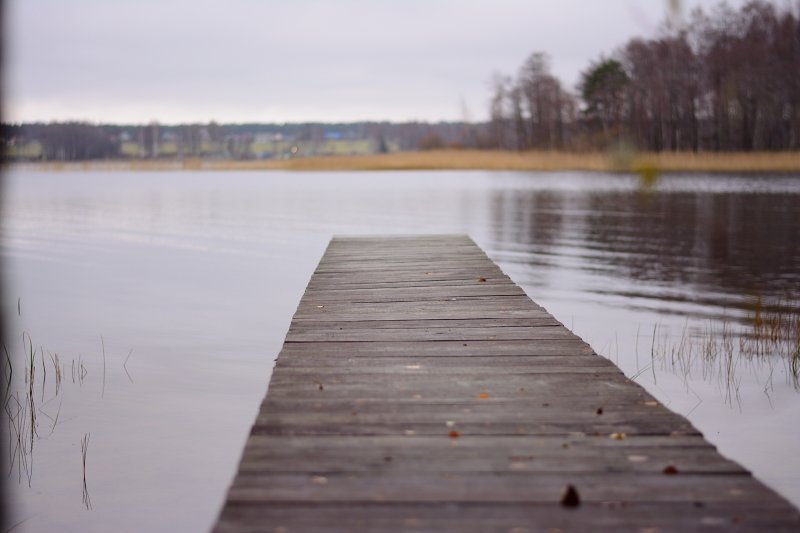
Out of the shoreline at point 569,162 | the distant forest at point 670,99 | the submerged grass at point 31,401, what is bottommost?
the submerged grass at point 31,401

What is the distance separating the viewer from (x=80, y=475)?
3.64 m

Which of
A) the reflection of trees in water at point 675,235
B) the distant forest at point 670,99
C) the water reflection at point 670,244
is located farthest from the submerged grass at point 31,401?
the distant forest at point 670,99

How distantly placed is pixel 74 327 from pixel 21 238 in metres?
8.08

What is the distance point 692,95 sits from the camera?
40000 millimetres

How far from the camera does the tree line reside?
31231 millimetres

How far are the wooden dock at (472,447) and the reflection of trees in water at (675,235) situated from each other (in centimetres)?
547

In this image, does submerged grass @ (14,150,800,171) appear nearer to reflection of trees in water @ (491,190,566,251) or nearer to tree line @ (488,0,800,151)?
tree line @ (488,0,800,151)

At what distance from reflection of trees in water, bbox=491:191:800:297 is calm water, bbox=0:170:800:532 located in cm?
5

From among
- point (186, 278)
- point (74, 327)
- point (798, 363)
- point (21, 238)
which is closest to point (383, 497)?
point (798, 363)

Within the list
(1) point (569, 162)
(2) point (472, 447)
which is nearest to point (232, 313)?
(2) point (472, 447)

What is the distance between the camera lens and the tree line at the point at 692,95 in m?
31.2

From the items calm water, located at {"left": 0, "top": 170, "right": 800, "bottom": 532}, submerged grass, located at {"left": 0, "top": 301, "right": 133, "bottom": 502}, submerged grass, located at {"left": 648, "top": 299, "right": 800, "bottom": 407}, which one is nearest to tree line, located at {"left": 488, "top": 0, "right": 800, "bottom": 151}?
calm water, located at {"left": 0, "top": 170, "right": 800, "bottom": 532}

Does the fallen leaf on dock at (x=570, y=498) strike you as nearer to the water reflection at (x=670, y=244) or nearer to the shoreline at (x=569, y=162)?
the water reflection at (x=670, y=244)

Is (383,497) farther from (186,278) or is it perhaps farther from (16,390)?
(186,278)
